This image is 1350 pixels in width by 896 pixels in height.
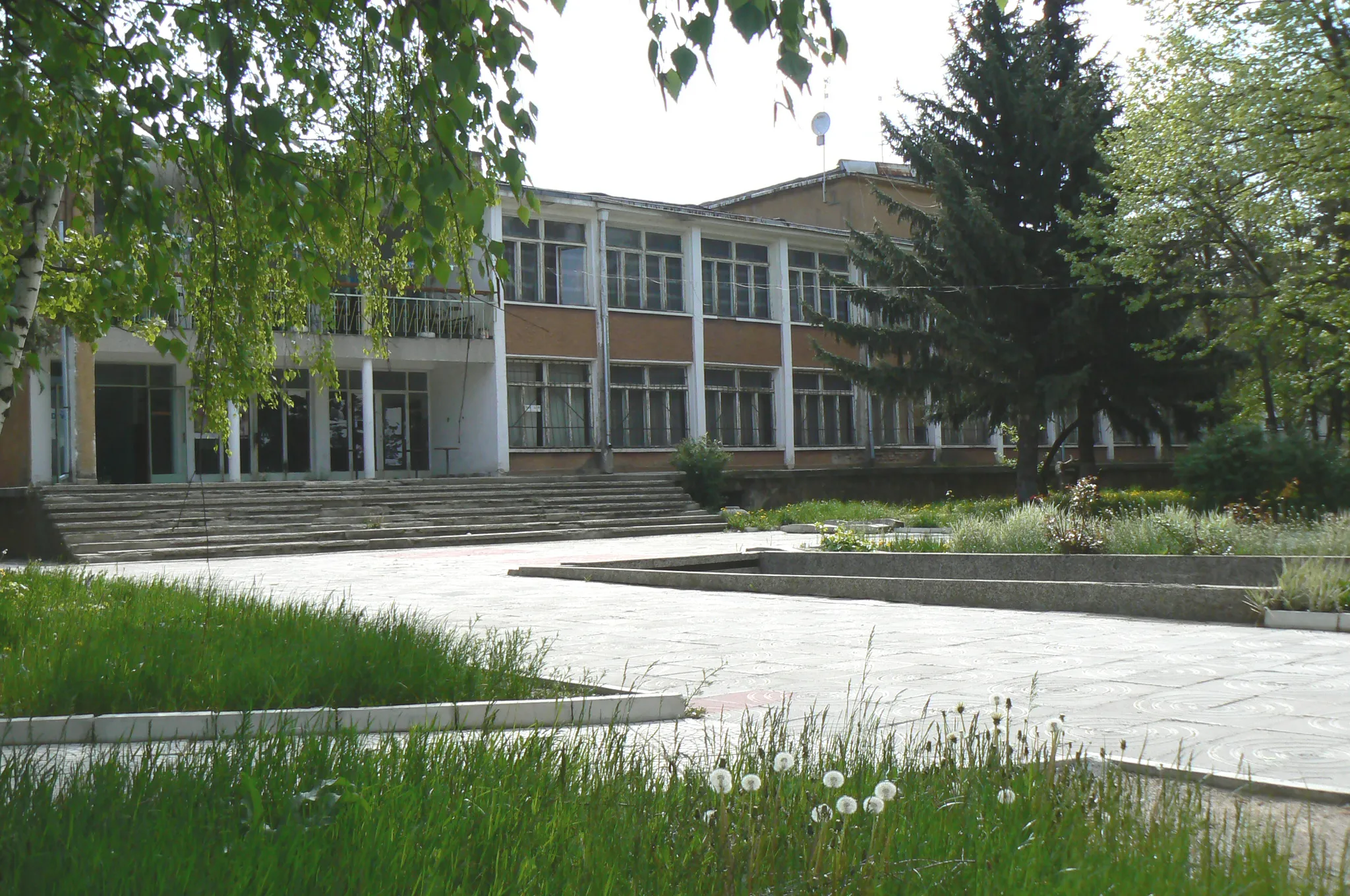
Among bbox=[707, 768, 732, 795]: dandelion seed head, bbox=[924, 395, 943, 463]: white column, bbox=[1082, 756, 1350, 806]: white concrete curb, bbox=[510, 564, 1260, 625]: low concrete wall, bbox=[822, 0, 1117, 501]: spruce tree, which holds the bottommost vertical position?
bbox=[510, 564, 1260, 625]: low concrete wall

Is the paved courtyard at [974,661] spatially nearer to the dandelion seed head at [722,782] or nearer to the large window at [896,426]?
the dandelion seed head at [722,782]

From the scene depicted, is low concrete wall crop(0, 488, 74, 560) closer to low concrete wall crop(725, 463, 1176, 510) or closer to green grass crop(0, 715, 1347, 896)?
low concrete wall crop(725, 463, 1176, 510)

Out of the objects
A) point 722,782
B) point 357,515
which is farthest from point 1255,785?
point 357,515

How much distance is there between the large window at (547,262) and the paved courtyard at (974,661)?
19.2m

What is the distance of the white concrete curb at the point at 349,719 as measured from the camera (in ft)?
16.5

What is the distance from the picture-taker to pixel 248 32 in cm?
634

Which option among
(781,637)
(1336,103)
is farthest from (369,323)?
(1336,103)

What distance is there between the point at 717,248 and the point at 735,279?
1.08 metres

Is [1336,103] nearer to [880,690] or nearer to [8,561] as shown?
[880,690]

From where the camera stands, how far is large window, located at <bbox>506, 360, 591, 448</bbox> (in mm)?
32188

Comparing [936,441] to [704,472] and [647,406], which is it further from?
[704,472]

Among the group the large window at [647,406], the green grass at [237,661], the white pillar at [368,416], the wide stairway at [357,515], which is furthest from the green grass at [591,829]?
the large window at [647,406]

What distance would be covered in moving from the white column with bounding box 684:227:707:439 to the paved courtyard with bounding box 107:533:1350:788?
822 inches

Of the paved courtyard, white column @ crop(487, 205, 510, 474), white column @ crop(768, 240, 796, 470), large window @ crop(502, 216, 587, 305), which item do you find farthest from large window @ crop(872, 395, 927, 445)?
the paved courtyard
